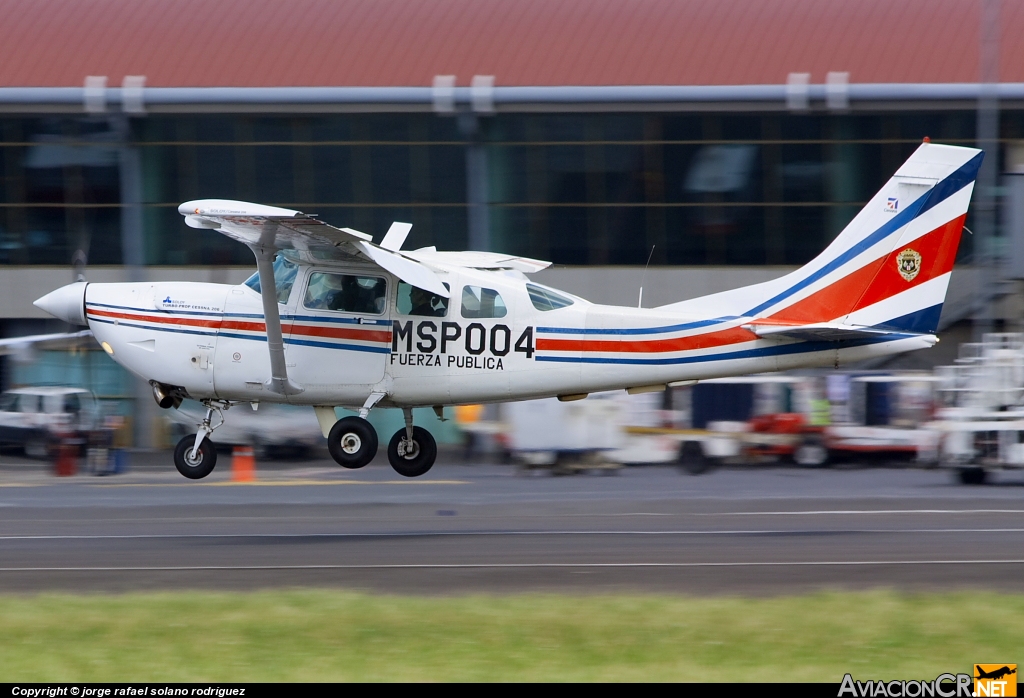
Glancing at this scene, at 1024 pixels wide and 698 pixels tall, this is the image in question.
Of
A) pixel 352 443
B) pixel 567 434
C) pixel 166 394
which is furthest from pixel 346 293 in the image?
pixel 567 434

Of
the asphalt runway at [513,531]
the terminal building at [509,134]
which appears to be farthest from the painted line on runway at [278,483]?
the terminal building at [509,134]

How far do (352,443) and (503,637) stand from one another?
5916 mm

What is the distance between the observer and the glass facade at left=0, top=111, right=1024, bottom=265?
3428 centimetres

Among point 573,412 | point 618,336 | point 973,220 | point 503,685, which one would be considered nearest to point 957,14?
point 973,220

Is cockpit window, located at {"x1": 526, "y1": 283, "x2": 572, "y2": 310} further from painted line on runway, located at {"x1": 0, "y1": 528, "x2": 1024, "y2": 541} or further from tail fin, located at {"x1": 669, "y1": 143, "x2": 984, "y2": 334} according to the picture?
painted line on runway, located at {"x1": 0, "y1": 528, "x2": 1024, "y2": 541}

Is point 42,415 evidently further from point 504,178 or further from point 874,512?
point 874,512

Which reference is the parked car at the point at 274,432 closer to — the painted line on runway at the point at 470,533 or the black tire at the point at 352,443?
the painted line on runway at the point at 470,533

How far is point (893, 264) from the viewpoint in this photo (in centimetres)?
1639

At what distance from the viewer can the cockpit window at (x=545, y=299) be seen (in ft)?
55.0

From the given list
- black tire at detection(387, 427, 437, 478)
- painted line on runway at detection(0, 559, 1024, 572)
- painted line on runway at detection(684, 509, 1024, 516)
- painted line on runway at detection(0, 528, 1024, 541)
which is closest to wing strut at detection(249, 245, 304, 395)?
black tire at detection(387, 427, 437, 478)

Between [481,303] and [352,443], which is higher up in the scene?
[481,303]

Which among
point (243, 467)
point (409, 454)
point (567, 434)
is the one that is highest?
point (409, 454)

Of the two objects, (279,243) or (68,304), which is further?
(68,304)

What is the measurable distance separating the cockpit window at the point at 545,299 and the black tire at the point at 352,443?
9.22 ft
